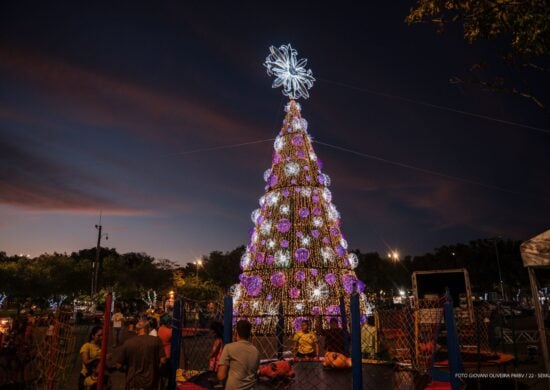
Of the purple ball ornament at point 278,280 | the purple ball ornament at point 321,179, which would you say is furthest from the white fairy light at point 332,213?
the purple ball ornament at point 278,280

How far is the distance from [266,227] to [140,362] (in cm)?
1393

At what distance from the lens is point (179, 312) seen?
26.0 feet

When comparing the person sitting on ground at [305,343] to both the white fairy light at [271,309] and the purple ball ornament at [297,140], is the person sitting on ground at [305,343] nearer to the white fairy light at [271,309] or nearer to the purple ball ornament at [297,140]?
the white fairy light at [271,309]

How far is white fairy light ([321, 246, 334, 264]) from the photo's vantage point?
772 inches

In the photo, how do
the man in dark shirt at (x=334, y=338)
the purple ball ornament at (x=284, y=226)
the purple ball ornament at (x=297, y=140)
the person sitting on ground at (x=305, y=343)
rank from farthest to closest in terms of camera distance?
the purple ball ornament at (x=297, y=140), the purple ball ornament at (x=284, y=226), the person sitting on ground at (x=305, y=343), the man in dark shirt at (x=334, y=338)

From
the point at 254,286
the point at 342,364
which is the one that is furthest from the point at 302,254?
the point at 342,364

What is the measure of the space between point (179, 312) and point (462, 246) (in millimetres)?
59575

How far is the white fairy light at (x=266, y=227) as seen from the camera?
20.3 metres

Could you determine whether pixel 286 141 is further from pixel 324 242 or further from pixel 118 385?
pixel 118 385

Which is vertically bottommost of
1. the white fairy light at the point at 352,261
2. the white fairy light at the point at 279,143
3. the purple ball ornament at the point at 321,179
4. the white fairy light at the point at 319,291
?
the white fairy light at the point at 319,291

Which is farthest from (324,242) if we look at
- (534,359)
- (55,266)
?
(55,266)

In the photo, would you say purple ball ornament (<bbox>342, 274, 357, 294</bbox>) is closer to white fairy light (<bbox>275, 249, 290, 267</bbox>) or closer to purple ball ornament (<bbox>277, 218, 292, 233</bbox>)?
white fairy light (<bbox>275, 249, 290, 267</bbox>)

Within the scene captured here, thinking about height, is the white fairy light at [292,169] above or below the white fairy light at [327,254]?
above

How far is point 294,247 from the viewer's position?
19.8m
